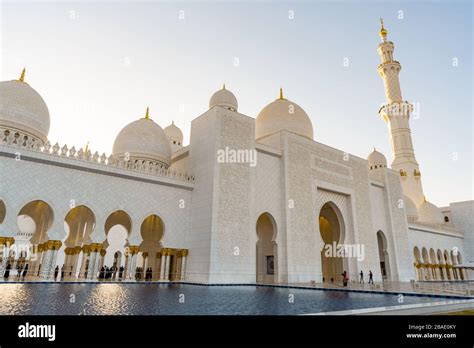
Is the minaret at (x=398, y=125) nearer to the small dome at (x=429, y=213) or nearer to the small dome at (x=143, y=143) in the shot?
the small dome at (x=429, y=213)

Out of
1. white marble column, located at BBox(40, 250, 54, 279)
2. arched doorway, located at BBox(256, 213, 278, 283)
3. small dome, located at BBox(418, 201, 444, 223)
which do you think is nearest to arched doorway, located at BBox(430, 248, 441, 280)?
small dome, located at BBox(418, 201, 444, 223)

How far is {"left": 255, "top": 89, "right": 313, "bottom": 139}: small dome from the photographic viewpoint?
17513mm

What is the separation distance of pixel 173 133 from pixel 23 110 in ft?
33.5

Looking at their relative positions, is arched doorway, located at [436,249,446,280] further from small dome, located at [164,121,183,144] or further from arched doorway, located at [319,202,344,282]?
small dome, located at [164,121,183,144]

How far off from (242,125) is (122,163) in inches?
206

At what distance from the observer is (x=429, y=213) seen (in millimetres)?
26547

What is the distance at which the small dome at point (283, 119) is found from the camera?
689 inches

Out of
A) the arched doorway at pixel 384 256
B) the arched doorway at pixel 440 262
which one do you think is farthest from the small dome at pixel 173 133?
the arched doorway at pixel 440 262

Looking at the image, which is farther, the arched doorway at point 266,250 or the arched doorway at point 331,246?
the arched doorway at point 331,246

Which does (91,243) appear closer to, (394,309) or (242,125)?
(242,125)

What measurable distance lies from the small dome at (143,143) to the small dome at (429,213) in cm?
2272

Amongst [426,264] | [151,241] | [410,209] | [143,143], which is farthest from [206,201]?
[426,264]

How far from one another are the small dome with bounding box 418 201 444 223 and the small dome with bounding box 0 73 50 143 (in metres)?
27.8
